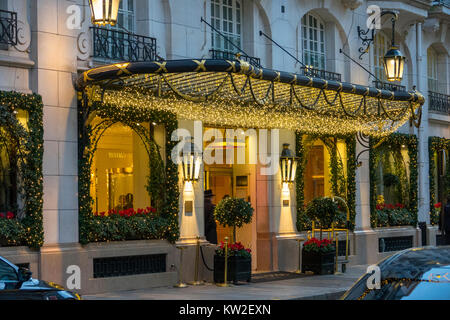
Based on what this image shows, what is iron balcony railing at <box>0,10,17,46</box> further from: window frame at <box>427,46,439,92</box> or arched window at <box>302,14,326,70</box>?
window frame at <box>427,46,439,92</box>

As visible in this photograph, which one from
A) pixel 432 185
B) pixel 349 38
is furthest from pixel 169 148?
pixel 432 185

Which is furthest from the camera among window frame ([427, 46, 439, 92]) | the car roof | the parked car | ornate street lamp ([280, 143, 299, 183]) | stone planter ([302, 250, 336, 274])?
window frame ([427, 46, 439, 92])

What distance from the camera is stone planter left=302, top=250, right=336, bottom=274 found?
19.7 meters

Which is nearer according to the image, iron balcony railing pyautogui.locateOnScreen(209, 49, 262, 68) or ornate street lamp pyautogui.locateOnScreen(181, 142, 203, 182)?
ornate street lamp pyautogui.locateOnScreen(181, 142, 203, 182)

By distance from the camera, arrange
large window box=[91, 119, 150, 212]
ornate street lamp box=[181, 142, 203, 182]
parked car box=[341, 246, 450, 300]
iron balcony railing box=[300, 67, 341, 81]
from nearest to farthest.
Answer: parked car box=[341, 246, 450, 300], large window box=[91, 119, 150, 212], ornate street lamp box=[181, 142, 203, 182], iron balcony railing box=[300, 67, 341, 81]

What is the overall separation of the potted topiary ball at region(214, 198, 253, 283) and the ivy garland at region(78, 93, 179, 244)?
105 cm

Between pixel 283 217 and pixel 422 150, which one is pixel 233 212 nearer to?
pixel 283 217

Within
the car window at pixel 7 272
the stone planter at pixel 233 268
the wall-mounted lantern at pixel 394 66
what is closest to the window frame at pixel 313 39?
the wall-mounted lantern at pixel 394 66

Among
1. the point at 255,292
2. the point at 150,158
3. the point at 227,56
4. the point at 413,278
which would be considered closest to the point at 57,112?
the point at 150,158

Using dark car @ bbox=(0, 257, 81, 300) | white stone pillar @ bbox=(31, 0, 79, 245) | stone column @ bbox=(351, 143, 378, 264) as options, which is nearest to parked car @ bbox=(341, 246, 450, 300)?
dark car @ bbox=(0, 257, 81, 300)

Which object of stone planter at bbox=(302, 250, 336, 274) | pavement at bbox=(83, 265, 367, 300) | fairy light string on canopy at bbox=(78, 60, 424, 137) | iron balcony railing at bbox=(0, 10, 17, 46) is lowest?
pavement at bbox=(83, 265, 367, 300)

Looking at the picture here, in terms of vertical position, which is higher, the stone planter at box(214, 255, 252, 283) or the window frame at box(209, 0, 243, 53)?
the window frame at box(209, 0, 243, 53)

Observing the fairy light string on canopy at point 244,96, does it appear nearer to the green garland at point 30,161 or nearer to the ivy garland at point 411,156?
the green garland at point 30,161

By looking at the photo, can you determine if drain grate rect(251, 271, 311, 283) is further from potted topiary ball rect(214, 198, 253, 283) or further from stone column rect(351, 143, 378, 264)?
stone column rect(351, 143, 378, 264)
